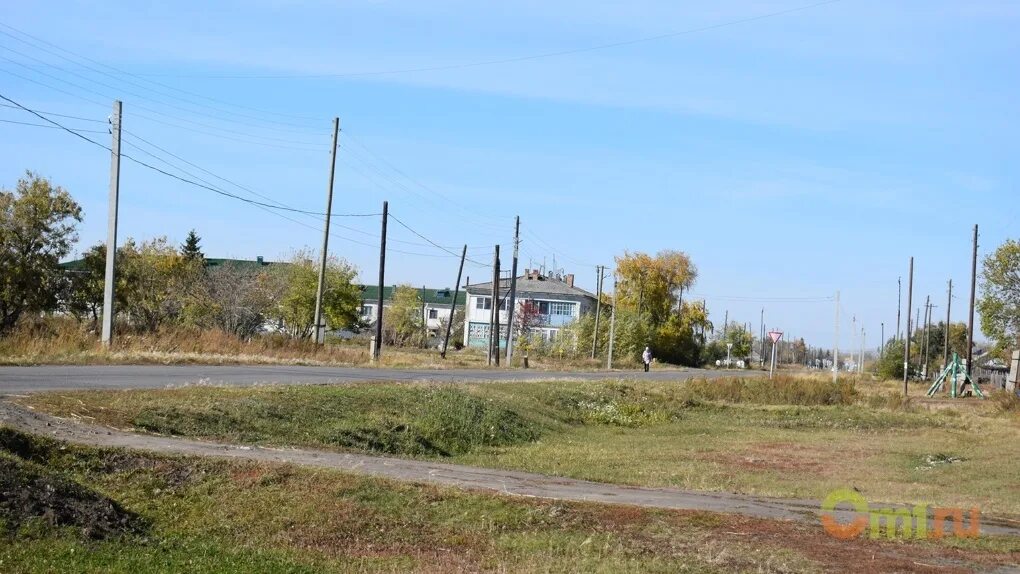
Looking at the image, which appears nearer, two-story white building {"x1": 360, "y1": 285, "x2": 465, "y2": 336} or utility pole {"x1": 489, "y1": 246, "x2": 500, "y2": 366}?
utility pole {"x1": 489, "y1": 246, "x2": 500, "y2": 366}

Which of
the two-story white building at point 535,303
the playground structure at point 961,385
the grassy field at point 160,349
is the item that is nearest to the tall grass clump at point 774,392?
the grassy field at point 160,349

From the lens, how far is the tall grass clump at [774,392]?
45.1 m

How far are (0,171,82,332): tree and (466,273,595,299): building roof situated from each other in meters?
75.1

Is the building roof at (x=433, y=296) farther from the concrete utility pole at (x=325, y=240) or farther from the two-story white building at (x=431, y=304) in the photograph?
the concrete utility pole at (x=325, y=240)

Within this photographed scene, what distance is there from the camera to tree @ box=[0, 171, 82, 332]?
39750mm

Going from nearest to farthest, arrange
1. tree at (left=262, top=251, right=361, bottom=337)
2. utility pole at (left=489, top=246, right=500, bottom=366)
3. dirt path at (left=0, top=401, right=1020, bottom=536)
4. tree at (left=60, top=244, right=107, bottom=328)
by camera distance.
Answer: dirt path at (left=0, top=401, right=1020, bottom=536)
tree at (left=60, top=244, right=107, bottom=328)
utility pole at (left=489, top=246, right=500, bottom=366)
tree at (left=262, top=251, right=361, bottom=337)

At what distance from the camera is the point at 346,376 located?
32.9 m

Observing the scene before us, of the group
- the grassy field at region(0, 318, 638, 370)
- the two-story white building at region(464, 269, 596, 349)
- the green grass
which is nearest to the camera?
the green grass

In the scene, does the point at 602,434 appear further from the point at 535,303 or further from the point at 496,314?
the point at 535,303

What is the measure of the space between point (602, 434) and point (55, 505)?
19.8 meters

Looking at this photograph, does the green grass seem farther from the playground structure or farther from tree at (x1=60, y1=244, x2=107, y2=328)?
the playground structure

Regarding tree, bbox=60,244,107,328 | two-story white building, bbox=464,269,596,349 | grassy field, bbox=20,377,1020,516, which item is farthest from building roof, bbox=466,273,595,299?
grassy field, bbox=20,377,1020,516

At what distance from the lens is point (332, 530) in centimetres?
1123

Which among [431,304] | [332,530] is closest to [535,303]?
[431,304]
